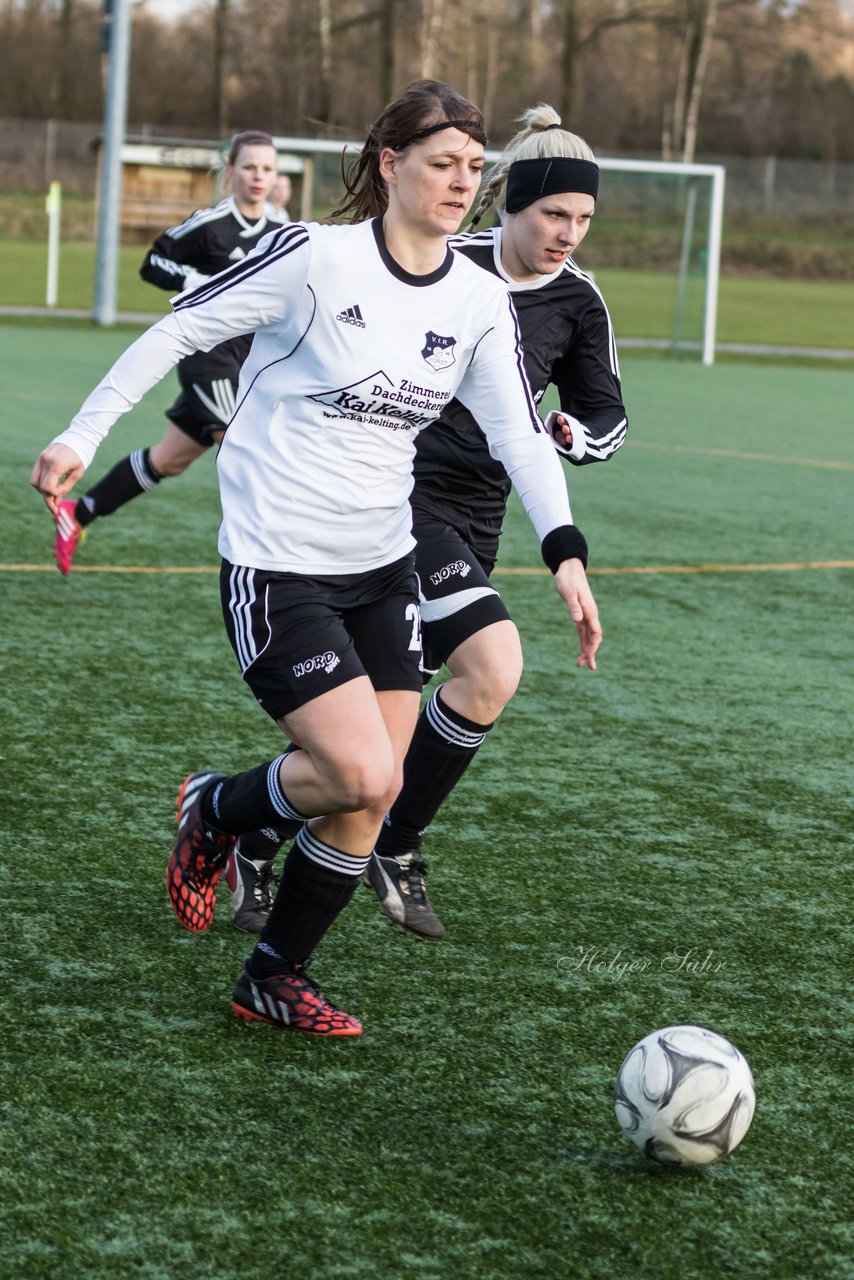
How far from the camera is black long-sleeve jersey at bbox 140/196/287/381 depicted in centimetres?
857

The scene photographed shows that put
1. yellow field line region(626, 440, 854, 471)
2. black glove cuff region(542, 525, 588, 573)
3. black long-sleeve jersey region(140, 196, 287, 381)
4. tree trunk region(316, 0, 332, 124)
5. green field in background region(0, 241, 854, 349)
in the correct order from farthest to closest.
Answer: tree trunk region(316, 0, 332, 124)
green field in background region(0, 241, 854, 349)
yellow field line region(626, 440, 854, 471)
black long-sleeve jersey region(140, 196, 287, 381)
black glove cuff region(542, 525, 588, 573)

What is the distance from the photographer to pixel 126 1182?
269cm

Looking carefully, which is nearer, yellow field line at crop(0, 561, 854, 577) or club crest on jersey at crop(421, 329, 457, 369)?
club crest on jersey at crop(421, 329, 457, 369)

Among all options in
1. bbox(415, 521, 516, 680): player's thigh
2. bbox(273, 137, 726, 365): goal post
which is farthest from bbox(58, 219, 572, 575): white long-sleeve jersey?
bbox(273, 137, 726, 365): goal post

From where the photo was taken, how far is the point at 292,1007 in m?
3.32

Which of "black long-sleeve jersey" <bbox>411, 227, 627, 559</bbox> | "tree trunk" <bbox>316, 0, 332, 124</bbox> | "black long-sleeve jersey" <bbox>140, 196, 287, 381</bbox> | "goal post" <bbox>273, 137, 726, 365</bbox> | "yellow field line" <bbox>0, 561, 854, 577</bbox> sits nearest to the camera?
"black long-sleeve jersey" <bbox>411, 227, 627, 559</bbox>

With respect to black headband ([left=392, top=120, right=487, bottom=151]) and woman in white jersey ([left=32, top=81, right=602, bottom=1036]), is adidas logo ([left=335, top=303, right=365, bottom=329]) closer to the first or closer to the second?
woman in white jersey ([left=32, top=81, right=602, bottom=1036])

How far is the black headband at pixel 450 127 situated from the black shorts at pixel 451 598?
1.07 meters

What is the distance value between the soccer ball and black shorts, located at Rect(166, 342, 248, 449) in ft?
18.6

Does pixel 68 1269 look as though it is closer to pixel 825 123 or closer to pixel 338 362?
pixel 338 362

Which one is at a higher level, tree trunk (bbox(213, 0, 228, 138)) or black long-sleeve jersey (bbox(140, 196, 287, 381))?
tree trunk (bbox(213, 0, 228, 138))

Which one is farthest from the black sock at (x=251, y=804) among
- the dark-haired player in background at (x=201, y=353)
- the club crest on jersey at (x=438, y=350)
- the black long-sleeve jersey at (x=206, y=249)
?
the black long-sleeve jersey at (x=206, y=249)

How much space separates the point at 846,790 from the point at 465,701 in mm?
1791

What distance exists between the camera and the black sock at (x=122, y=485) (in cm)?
830
